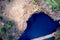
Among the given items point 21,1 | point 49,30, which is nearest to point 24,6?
point 21,1

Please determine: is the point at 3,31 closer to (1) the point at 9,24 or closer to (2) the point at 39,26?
(1) the point at 9,24

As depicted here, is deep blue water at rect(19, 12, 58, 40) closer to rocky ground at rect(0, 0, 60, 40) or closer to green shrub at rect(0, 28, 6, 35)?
rocky ground at rect(0, 0, 60, 40)

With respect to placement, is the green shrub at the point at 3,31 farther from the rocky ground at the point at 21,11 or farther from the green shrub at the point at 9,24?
the rocky ground at the point at 21,11

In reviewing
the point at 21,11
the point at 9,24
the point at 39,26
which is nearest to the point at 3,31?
the point at 9,24

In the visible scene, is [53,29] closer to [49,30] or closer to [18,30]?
[49,30]

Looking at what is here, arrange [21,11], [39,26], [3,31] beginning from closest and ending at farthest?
1. [3,31]
2. [39,26]
3. [21,11]

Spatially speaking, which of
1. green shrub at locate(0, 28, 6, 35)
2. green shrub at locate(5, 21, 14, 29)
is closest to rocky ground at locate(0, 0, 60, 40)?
green shrub at locate(5, 21, 14, 29)

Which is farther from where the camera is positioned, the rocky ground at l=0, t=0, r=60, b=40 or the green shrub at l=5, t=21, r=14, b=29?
the rocky ground at l=0, t=0, r=60, b=40

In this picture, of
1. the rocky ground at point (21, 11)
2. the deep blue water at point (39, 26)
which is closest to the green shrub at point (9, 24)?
the rocky ground at point (21, 11)
